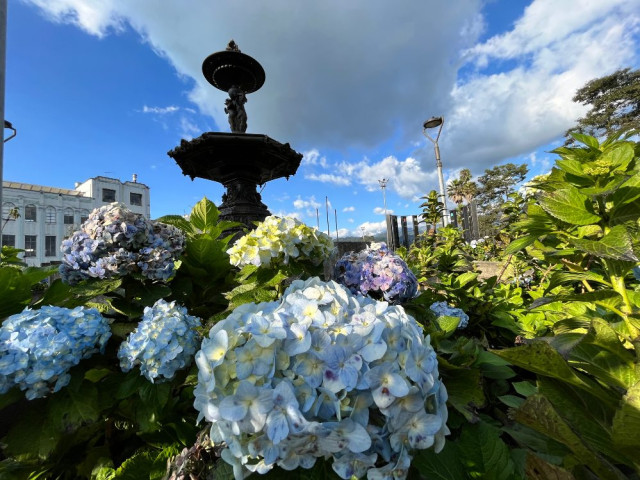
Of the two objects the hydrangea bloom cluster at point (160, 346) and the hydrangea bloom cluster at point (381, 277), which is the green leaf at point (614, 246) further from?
the hydrangea bloom cluster at point (160, 346)

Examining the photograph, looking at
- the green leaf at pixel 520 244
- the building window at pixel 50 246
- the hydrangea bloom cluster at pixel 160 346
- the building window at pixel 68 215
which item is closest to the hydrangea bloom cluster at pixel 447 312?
the green leaf at pixel 520 244

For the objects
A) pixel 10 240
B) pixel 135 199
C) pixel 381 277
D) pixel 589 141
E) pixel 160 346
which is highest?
pixel 135 199

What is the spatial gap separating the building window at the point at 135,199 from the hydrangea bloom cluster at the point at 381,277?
145 feet

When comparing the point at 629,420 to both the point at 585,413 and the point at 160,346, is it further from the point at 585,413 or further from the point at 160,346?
the point at 160,346

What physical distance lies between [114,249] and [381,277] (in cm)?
124

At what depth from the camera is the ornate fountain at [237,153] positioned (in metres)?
4.75

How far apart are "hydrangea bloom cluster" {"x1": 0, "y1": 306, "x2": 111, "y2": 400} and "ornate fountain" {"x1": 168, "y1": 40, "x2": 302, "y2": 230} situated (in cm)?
386

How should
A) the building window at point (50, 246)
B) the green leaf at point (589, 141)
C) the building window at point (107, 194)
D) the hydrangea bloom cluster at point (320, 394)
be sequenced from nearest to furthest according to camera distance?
the hydrangea bloom cluster at point (320, 394) < the green leaf at point (589, 141) < the building window at point (50, 246) < the building window at point (107, 194)

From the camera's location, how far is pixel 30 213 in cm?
3303

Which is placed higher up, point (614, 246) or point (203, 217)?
point (203, 217)

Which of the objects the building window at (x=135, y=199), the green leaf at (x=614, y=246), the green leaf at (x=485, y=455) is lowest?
the green leaf at (x=485, y=455)

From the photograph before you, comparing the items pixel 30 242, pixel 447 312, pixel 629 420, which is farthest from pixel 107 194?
pixel 629 420

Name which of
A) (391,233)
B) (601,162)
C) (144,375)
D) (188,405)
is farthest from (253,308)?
(391,233)

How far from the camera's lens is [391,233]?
9.10m
